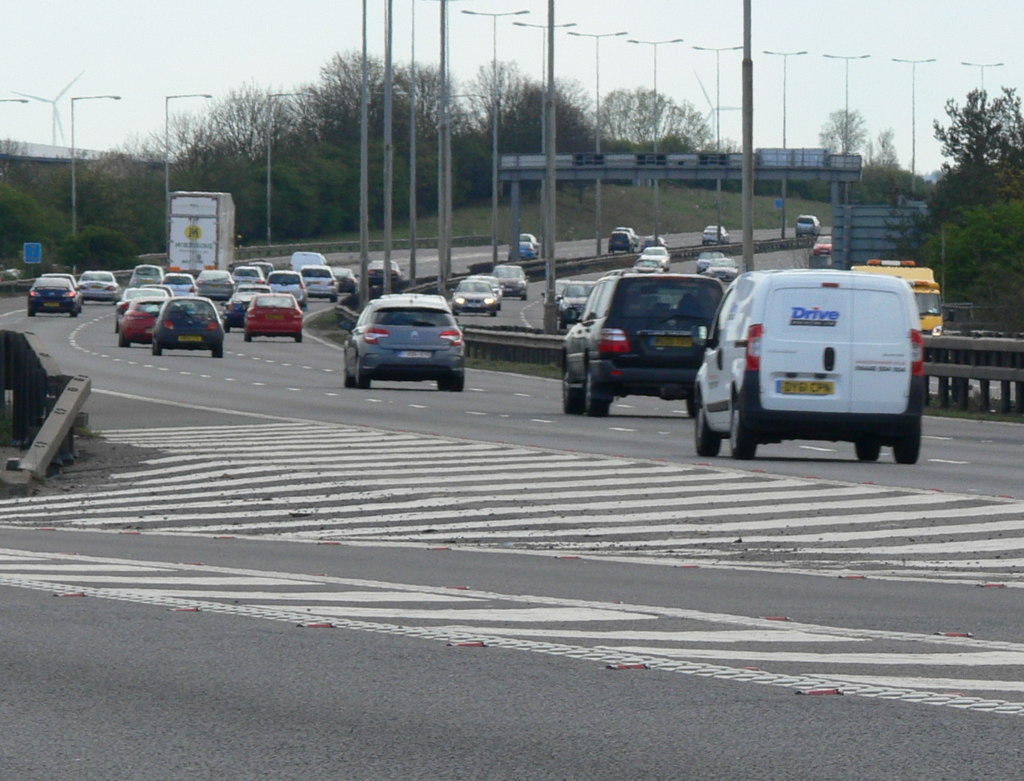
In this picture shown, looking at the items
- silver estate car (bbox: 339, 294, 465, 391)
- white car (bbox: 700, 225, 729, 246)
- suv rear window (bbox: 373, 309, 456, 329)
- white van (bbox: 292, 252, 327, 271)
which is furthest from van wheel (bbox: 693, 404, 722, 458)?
white car (bbox: 700, 225, 729, 246)

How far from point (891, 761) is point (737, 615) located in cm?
339

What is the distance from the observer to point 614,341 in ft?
87.9

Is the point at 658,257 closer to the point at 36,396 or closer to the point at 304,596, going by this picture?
the point at 36,396

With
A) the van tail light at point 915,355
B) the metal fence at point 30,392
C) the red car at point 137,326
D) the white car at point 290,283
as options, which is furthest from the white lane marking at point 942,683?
the white car at point 290,283

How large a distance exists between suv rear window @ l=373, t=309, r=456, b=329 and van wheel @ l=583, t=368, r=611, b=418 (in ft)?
24.8

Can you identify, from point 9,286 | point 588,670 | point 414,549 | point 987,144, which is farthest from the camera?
point 9,286

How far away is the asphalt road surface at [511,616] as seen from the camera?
673 cm

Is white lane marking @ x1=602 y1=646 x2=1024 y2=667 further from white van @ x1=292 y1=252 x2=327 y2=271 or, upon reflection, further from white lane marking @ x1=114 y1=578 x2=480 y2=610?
white van @ x1=292 y1=252 x2=327 y2=271

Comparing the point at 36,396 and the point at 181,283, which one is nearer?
the point at 36,396

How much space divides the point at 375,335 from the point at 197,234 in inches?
2112

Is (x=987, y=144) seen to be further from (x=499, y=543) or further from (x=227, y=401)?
(x=499, y=543)

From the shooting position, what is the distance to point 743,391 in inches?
758

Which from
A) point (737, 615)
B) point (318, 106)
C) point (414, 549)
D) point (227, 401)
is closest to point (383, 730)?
point (737, 615)

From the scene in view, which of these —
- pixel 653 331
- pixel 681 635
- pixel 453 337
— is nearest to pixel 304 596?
pixel 681 635
